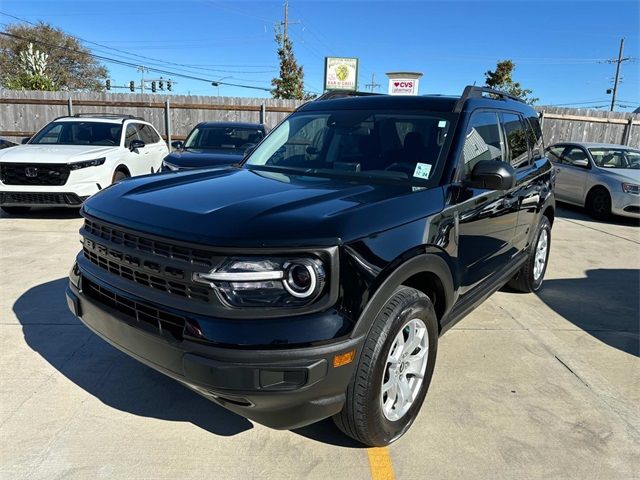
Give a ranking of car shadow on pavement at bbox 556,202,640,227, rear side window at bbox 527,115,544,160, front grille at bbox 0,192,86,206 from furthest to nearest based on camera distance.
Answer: car shadow on pavement at bbox 556,202,640,227 < front grille at bbox 0,192,86,206 < rear side window at bbox 527,115,544,160

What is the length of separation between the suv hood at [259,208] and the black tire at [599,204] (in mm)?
8966

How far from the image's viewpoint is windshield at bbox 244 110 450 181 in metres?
3.16

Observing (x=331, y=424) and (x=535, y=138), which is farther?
(x=535, y=138)

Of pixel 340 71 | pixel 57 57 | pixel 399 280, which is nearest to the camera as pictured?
pixel 399 280

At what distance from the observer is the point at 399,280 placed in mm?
2354

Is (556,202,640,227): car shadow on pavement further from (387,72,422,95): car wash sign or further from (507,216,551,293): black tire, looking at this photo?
(507,216,551,293): black tire

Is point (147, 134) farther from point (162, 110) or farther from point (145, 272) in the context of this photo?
point (145, 272)

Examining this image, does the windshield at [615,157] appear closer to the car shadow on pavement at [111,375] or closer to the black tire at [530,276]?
the black tire at [530,276]

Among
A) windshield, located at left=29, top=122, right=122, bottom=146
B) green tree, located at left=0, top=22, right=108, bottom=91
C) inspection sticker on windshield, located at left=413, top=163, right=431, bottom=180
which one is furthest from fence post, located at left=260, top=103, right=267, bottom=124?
green tree, located at left=0, top=22, right=108, bottom=91

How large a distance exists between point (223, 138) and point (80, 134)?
2.64 meters

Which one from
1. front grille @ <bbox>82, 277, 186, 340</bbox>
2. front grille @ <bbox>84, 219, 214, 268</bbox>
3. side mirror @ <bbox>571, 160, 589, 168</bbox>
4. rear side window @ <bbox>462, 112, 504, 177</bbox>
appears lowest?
front grille @ <bbox>82, 277, 186, 340</bbox>

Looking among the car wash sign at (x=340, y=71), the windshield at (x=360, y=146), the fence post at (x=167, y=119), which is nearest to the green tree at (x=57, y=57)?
the fence post at (x=167, y=119)

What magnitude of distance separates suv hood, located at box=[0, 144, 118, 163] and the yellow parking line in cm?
689

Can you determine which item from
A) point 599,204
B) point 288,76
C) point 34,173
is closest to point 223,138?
point 34,173
